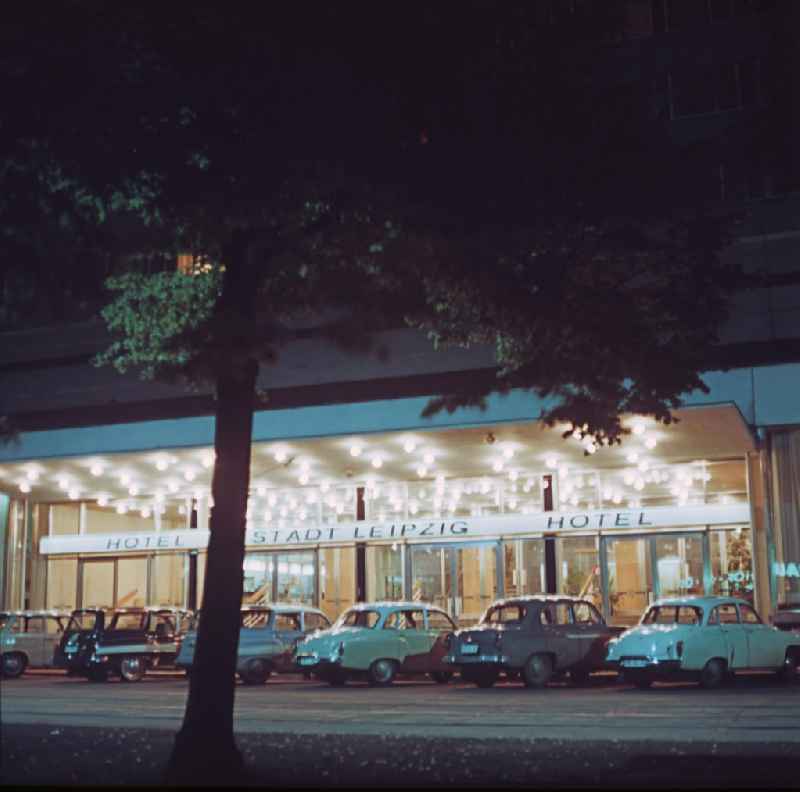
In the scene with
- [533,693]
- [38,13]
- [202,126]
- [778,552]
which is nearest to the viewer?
[38,13]

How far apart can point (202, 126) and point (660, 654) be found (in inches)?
530

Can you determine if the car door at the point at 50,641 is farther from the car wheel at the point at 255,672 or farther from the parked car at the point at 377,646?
the parked car at the point at 377,646

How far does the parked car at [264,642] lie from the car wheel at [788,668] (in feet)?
30.4

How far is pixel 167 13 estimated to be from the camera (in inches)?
377

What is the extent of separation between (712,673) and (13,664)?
16.1 metres

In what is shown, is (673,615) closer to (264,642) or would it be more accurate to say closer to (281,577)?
(264,642)

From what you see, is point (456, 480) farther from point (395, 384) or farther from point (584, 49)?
point (584, 49)

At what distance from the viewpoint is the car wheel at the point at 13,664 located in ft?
89.7

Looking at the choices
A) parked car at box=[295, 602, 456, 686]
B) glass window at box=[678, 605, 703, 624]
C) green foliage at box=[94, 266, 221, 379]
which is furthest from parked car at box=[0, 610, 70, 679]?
glass window at box=[678, 605, 703, 624]

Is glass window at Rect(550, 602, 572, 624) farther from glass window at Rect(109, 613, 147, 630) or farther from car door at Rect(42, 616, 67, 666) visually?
car door at Rect(42, 616, 67, 666)

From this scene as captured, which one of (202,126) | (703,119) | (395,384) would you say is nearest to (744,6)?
(703,119)

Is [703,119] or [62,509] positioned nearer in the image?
[703,119]

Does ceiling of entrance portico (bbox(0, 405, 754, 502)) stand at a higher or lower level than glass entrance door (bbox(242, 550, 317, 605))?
higher

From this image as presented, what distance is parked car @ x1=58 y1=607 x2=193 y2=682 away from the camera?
25219 millimetres
